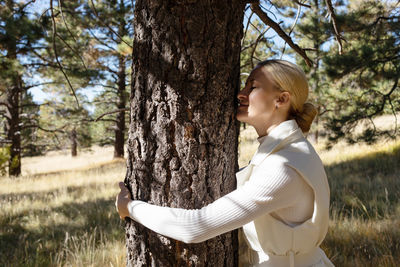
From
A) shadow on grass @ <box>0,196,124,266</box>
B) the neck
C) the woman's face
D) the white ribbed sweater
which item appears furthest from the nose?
shadow on grass @ <box>0,196,124,266</box>

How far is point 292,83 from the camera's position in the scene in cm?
155

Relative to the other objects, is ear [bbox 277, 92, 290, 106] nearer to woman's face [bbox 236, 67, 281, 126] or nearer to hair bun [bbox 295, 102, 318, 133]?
woman's face [bbox 236, 67, 281, 126]

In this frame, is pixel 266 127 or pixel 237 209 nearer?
pixel 237 209

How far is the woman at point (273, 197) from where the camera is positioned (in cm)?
125

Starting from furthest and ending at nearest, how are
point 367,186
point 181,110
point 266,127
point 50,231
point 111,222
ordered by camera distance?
point 367,186, point 111,222, point 50,231, point 266,127, point 181,110

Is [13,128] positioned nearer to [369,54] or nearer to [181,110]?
[369,54]

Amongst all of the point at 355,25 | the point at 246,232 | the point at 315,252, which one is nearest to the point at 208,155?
the point at 246,232

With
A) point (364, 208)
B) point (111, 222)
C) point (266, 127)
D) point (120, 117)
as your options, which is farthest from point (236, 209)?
point (120, 117)

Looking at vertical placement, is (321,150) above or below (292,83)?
below

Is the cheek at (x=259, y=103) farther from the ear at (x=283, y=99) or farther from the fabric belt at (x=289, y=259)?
the fabric belt at (x=289, y=259)

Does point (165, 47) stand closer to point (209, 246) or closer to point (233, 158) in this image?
point (233, 158)

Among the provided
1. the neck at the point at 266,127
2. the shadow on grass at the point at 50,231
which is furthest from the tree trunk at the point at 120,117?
the neck at the point at 266,127

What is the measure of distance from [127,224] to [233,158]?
66 centimetres

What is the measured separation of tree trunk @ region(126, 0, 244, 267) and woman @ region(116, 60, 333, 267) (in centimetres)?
13
